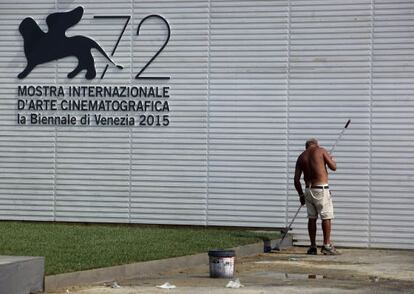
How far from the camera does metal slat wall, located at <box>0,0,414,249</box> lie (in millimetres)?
19031

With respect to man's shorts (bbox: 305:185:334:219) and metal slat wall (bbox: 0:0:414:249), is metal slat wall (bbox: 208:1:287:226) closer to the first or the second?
metal slat wall (bbox: 0:0:414:249)

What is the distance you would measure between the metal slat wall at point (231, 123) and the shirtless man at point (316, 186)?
140 cm

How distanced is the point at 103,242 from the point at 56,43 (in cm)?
606

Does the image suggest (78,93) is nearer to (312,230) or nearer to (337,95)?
(337,95)

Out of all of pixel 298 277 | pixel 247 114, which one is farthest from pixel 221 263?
pixel 247 114

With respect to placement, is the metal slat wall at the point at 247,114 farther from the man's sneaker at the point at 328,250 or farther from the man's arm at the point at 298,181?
the man's sneaker at the point at 328,250

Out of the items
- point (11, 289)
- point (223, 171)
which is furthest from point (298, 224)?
point (11, 289)

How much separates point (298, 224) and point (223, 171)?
1.69 meters

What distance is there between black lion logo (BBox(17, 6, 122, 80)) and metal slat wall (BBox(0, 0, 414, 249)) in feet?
0.42

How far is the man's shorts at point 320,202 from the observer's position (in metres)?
17.7

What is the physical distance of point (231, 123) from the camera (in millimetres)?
19656

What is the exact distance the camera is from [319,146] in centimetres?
1841

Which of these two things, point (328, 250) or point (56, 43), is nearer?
point (328, 250)

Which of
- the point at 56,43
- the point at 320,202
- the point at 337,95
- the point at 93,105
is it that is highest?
the point at 56,43
